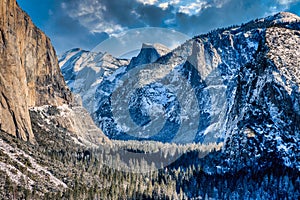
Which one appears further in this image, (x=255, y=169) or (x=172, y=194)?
(x=255, y=169)

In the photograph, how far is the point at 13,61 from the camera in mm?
199750

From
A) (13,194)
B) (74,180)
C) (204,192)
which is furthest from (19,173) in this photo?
(204,192)

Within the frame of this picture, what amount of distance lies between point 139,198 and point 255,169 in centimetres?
7070

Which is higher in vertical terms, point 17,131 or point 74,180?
point 17,131

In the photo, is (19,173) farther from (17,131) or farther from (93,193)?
(17,131)

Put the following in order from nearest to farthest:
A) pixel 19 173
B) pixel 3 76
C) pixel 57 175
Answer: pixel 19 173, pixel 57 175, pixel 3 76

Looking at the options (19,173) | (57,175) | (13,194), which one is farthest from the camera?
(57,175)

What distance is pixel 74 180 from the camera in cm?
16388

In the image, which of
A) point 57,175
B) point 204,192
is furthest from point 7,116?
point 204,192

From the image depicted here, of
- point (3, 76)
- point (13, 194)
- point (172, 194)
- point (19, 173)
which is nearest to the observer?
Result: point (13, 194)

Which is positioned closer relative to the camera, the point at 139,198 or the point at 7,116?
the point at 139,198

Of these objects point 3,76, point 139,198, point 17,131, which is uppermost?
point 3,76

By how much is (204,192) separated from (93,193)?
205 feet

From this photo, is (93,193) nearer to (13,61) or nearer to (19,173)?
(19,173)
